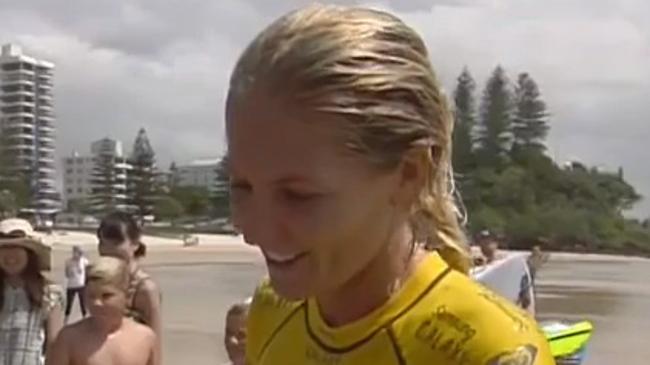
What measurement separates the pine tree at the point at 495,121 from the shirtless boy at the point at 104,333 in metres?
92.2

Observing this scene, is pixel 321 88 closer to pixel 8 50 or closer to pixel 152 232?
pixel 152 232

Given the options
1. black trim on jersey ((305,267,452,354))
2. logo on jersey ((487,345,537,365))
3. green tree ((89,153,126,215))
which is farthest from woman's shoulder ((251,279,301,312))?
green tree ((89,153,126,215))

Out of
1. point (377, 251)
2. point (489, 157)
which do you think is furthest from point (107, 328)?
point (489, 157)

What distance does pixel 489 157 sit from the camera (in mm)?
96750

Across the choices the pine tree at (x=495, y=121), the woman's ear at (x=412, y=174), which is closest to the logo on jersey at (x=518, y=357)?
the woman's ear at (x=412, y=174)

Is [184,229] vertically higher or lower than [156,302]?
lower

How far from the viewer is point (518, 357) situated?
66.3 inches

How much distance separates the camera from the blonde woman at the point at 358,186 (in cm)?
167

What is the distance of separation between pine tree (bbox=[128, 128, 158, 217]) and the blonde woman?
346 feet

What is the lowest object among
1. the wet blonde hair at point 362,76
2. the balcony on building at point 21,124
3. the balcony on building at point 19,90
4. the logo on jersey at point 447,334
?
the balcony on building at point 21,124

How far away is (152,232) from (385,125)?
98.9 meters

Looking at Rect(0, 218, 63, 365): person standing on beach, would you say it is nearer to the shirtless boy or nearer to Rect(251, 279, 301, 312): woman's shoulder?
the shirtless boy

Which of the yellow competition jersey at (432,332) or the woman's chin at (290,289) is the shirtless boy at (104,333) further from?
the woman's chin at (290,289)

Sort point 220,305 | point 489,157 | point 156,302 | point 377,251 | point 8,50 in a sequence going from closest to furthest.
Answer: point 377,251
point 156,302
point 220,305
point 489,157
point 8,50
